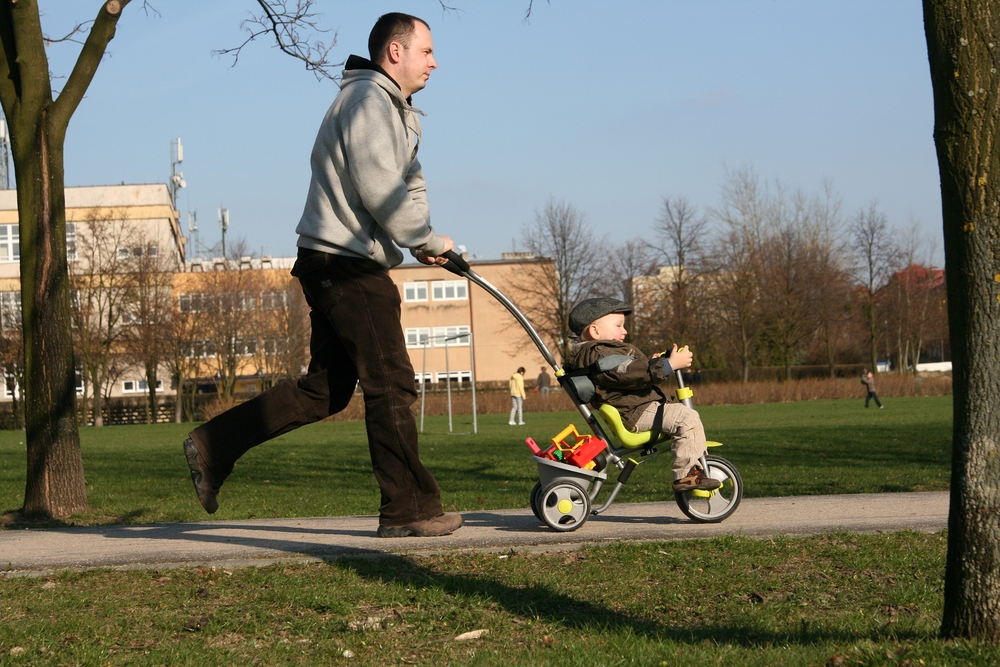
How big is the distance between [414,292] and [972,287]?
80360mm

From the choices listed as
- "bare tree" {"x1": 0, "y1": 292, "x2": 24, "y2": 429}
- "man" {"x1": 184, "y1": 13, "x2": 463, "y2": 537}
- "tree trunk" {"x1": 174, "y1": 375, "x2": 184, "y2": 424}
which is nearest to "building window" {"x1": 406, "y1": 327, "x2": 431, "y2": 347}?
"tree trunk" {"x1": 174, "y1": 375, "x2": 184, "y2": 424}

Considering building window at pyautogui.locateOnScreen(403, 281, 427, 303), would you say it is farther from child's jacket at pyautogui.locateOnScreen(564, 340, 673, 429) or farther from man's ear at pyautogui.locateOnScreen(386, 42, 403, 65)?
man's ear at pyautogui.locateOnScreen(386, 42, 403, 65)

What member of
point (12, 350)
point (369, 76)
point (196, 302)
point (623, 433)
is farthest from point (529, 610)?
point (196, 302)

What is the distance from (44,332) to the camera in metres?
7.94

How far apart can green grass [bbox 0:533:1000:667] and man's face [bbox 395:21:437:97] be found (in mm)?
2217

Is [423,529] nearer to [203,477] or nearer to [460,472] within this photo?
[203,477]

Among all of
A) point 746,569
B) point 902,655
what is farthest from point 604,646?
point 746,569

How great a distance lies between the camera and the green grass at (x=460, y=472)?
10.2 m

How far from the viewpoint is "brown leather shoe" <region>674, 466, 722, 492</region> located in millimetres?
5297

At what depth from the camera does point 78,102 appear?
321 inches

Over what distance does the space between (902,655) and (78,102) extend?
734 centimetres

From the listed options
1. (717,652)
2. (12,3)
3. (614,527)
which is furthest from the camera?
(12,3)

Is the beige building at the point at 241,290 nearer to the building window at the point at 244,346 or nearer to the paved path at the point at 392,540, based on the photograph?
the building window at the point at 244,346

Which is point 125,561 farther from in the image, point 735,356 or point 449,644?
point 735,356
